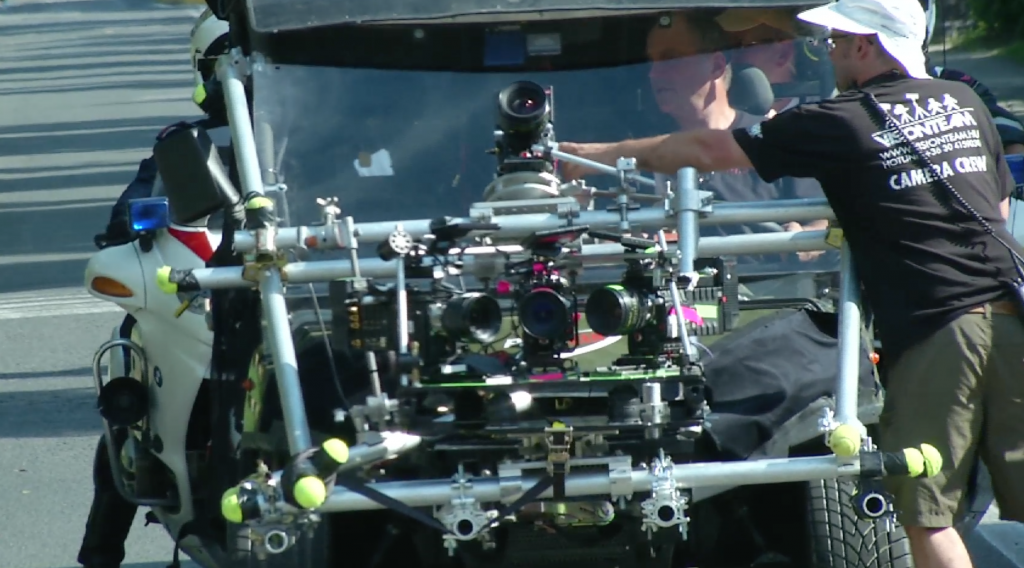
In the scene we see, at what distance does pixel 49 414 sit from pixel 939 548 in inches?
245

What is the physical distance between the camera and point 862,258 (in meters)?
4.68

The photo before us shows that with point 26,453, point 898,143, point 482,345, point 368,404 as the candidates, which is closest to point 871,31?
point 898,143

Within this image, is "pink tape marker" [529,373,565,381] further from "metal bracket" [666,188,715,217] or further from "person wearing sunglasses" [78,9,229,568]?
"person wearing sunglasses" [78,9,229,568]

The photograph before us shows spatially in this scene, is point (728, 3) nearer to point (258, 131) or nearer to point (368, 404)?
point (258, 131)

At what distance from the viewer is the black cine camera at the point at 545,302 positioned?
4.34 metres

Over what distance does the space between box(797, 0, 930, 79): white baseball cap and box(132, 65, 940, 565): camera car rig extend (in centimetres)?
52

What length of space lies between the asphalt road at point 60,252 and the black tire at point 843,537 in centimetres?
229

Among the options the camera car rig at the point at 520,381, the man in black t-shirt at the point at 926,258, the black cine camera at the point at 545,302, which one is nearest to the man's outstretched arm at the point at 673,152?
the man in black t-shirt at the point at 926,258

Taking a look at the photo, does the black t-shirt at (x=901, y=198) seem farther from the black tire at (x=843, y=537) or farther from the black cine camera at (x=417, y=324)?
the black cine camera at (x=417, y=324)

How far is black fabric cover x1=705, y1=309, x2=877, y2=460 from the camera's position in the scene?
4.57m

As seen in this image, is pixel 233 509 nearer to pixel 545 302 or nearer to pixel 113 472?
pixel 545 302

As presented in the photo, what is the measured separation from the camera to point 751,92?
5.62 m

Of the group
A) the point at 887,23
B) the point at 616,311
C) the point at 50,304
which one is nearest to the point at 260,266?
the point at 616,311

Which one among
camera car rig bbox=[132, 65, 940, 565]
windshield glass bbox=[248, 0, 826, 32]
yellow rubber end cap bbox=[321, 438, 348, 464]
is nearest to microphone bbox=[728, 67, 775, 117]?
windshield glass bbox=[248, 0, 826, 32]
